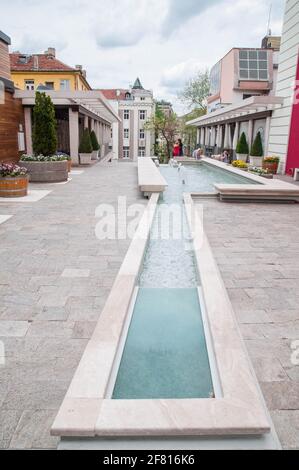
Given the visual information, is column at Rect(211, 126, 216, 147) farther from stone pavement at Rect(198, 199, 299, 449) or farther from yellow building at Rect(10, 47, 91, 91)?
stone pavement at Rect(198, 199, 299, 449)

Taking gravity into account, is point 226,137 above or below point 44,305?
above

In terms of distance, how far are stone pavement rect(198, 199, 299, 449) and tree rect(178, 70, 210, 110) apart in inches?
2043

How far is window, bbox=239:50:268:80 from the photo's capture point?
36.2 meters

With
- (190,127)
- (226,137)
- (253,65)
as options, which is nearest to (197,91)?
(190,127)

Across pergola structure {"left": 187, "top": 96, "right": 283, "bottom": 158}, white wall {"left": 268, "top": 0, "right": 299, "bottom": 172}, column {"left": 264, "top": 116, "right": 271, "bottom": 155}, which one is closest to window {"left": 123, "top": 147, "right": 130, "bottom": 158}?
pergola structure {"left": 187, "top": 96, "right": 283, "bottom": 158}

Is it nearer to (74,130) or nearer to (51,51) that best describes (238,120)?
(74,130)

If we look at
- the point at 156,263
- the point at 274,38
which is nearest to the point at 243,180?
the point at 156,263

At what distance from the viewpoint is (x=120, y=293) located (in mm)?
4582

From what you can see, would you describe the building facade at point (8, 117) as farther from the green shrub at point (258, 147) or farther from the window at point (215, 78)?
the window at point (215, 78)

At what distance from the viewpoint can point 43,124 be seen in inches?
585

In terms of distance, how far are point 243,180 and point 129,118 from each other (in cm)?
5305

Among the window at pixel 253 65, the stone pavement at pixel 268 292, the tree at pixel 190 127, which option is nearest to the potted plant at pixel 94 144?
the window at pixel 253 65

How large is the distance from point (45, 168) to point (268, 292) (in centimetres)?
1197

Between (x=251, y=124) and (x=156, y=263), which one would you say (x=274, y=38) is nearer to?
(x=251, y=124)
